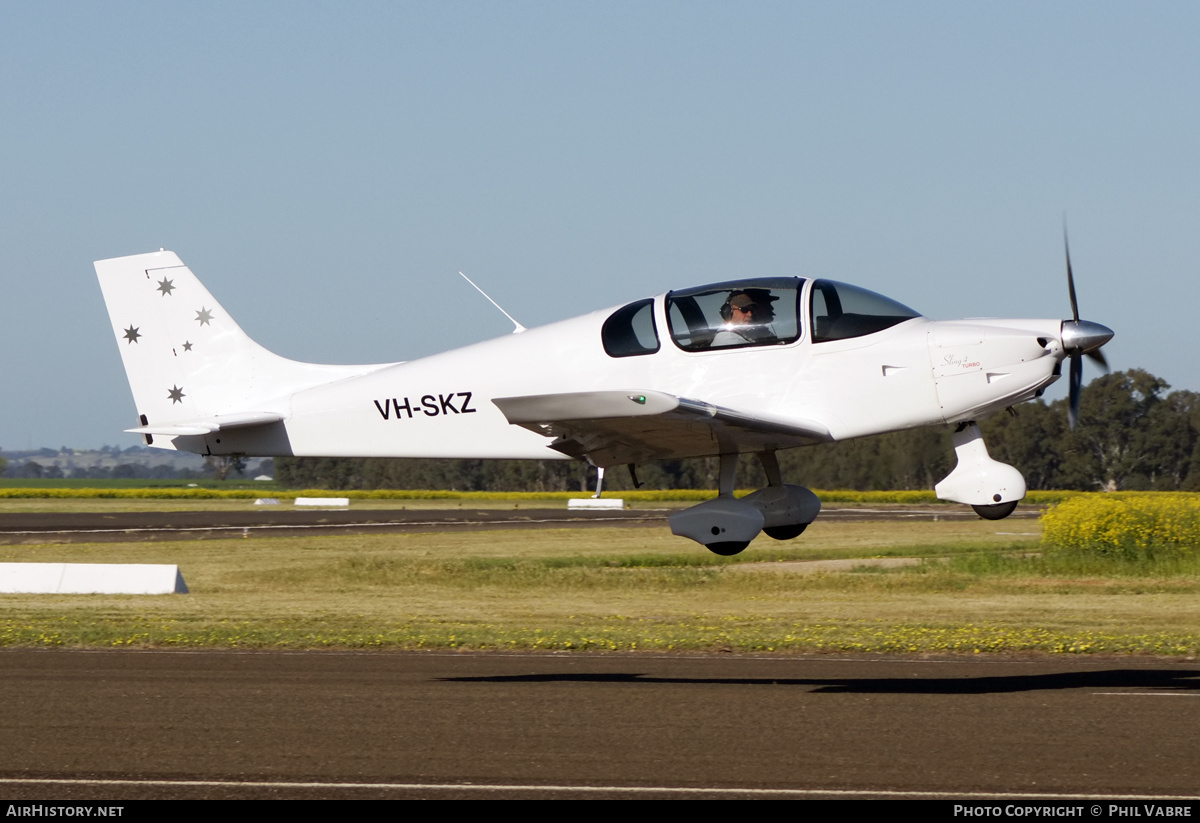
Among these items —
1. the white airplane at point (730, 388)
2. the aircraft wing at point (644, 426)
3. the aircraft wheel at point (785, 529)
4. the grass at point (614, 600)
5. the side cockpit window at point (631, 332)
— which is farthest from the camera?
the grass at point (614, 600)

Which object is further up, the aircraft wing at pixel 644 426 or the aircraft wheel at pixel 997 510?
the aircraft wing at pixel 644 426

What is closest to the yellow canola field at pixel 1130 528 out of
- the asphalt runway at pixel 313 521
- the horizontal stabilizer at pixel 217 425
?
the asphalt runway at pixel 313 521

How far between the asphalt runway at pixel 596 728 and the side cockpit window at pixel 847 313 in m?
3.60

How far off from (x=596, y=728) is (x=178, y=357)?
5.76m

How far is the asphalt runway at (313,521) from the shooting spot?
53.8 m

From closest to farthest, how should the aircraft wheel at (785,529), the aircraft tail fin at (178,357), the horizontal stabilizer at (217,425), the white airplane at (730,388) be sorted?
the white airplane at (730,388) < the aircraft wheel at (785,529) < the horizontal stabilizer at (217,425) < the aircraft tail fin at (178,357)

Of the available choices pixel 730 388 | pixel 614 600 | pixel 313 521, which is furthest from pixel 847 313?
pixel 313 521

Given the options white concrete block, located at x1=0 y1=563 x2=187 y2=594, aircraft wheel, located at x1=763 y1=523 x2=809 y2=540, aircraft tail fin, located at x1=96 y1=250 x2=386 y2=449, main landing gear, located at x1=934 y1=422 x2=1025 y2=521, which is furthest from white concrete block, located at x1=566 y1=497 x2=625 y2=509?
main landing gear, located at x1=934 y1=422 x2=1025 y2=521

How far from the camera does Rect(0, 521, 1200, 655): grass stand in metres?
21.2

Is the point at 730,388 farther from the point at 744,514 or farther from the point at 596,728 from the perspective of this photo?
the point at 596,728

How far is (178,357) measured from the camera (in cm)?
1376

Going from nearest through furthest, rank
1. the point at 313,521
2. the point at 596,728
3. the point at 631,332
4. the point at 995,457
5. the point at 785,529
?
the point at 631,332, the point at 785,529, the point at 596,728, the point at 313,521, the point at 995,457

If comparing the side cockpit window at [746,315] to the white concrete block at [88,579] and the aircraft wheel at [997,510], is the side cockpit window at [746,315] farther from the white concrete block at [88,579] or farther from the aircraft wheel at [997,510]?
the white concrete block at [88,579]

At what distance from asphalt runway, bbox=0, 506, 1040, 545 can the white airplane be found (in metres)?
41.1
